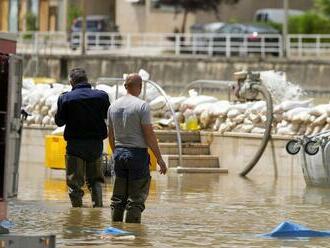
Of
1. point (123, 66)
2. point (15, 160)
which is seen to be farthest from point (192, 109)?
point (123, 66)

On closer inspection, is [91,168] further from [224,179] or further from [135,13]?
[135,13]

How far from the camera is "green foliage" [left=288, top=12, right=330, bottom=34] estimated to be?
66.4 meters

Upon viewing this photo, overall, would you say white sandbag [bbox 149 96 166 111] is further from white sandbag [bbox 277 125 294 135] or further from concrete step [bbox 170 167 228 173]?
white sandbag [bbox 277 125 294 135]

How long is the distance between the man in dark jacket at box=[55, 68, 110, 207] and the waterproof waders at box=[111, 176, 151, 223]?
159 cm

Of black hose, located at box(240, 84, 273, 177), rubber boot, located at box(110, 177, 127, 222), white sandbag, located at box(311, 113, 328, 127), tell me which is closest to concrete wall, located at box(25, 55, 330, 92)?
black hose, located at box(240, 84, 273, 177)

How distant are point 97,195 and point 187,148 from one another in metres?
8.35

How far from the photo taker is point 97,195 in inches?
674

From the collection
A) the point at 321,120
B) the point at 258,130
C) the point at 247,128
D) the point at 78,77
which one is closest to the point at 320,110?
the point at 321,120

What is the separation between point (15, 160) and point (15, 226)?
204 cm

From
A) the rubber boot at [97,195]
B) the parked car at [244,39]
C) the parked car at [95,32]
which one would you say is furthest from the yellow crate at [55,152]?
the parked car at [95,32]

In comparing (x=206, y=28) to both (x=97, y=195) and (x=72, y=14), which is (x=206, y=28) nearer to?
(x=72, y=14)

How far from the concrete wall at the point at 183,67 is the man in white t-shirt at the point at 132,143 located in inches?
1537

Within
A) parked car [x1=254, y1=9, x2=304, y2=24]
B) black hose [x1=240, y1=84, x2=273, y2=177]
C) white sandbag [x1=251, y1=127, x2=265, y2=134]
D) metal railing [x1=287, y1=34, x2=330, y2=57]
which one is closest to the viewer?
black hose [x1=240, y1=84, x2=273, y2=177]

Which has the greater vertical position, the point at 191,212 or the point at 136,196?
the point at 136,196
